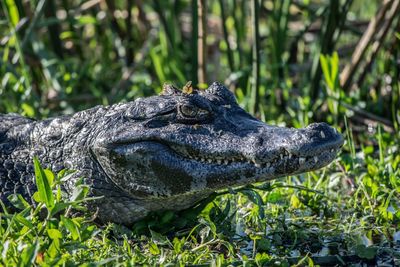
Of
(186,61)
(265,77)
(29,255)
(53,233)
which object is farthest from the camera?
(186,61)

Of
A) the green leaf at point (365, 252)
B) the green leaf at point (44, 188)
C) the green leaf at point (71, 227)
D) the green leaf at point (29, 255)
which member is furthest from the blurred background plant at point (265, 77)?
the green leaf at point (29, 255)

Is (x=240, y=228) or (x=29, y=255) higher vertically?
(x=29, y=255)

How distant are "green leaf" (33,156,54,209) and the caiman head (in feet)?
2.18

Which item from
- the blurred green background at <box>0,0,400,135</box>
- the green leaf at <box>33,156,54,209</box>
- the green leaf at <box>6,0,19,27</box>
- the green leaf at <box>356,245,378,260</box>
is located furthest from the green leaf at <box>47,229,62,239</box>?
the green leaf at <box>6,0,19,27</box>

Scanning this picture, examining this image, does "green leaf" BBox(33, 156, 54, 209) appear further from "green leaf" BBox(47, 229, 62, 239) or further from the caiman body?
the caiman body

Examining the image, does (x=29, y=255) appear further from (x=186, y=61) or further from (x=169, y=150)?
(x=186, y=61)

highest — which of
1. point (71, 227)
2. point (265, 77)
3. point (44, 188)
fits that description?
point (44, 188)

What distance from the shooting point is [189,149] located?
402cm

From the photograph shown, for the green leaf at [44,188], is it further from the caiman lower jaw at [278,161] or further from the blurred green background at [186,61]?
the blurred green background at [186,61]

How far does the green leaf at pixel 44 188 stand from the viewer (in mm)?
3439

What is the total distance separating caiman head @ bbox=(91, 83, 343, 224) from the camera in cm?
385

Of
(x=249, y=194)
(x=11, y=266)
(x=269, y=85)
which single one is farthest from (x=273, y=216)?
(x=269, y=85)

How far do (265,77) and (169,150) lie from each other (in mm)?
3024

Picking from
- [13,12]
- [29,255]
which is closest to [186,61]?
[13,12]
